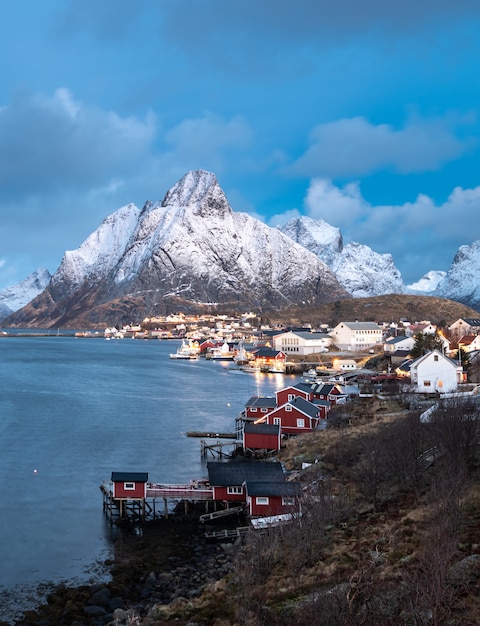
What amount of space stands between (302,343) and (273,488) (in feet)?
222

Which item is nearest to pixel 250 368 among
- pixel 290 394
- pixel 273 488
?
pixel 290 394

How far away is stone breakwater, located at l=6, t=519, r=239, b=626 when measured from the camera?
15695 millimetres

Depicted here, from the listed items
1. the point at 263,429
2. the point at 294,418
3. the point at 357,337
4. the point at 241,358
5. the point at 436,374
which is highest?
the point at 357,337

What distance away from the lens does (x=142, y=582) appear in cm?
1772

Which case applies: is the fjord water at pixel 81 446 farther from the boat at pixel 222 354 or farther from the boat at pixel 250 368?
the boat at pixel 222 354

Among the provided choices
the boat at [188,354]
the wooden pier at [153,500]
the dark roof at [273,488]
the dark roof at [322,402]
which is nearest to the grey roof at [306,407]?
the dark roof at [322,402]

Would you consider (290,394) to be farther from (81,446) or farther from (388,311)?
(388,311)

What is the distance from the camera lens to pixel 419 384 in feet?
134

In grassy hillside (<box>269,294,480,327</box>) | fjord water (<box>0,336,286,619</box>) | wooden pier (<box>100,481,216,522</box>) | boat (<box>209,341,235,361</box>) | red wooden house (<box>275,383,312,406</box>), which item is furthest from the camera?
grassy hillside (<box>269,294,480,327</box>)

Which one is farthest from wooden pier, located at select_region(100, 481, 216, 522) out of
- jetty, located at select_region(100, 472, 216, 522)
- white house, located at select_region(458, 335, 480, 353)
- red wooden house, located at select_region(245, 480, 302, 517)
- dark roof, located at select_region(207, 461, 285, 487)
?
white house, located at select_region(458, 335, 480, 353)

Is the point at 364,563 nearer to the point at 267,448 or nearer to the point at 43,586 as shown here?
the point at 43,586

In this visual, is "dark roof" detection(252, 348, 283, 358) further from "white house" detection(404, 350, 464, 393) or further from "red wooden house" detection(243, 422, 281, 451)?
"red wooden house" detection(243, 422, 281, 451)

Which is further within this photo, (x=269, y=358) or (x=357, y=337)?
(x=357, y=337)

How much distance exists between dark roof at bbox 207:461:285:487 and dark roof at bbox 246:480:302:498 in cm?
81
